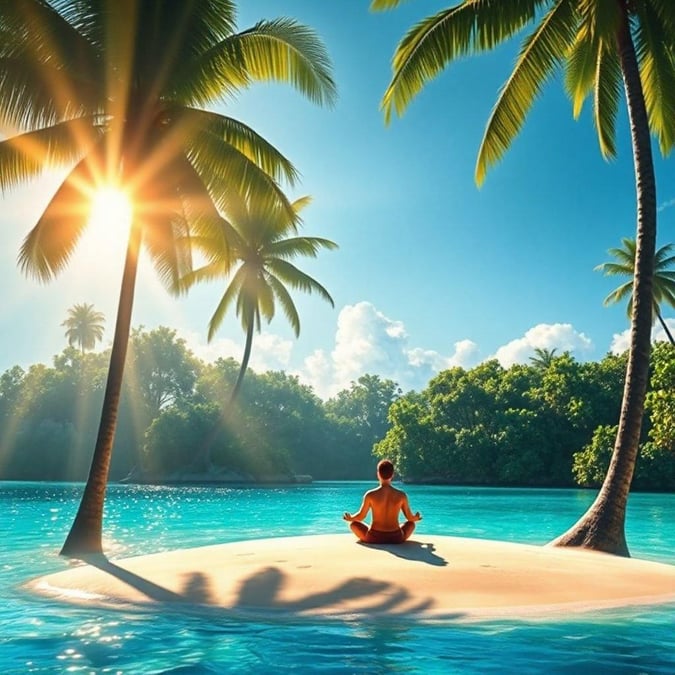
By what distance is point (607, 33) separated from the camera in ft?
38.8

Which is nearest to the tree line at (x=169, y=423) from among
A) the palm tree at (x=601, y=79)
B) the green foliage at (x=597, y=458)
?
the green foliage at (x=597, y=458)

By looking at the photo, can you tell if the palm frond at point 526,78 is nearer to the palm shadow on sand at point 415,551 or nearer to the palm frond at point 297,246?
the palm shadow on sand at point 415,551

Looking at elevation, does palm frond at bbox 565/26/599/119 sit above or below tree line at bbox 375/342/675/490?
above

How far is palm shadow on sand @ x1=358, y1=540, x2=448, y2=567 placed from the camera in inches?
339

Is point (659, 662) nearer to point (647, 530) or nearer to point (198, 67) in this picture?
point (198, 67)

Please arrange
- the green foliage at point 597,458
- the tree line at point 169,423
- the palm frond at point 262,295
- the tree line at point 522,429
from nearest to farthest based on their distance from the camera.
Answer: the palm frond at point 262,295 → the green foliage at point 597,458 → the tree line at point 522,429 → the tree line at point 169,423

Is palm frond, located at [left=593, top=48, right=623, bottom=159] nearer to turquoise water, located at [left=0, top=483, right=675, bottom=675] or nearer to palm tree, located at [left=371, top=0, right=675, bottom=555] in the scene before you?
palm tree, located at [left=371, top=0, right=675, bottom=555]

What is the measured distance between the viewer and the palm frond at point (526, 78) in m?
12.9

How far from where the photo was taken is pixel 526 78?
43.7 feet

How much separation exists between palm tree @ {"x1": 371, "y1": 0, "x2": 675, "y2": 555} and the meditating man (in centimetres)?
367

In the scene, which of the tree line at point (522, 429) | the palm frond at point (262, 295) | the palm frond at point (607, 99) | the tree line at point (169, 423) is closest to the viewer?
the palm frond at point (607, 99)


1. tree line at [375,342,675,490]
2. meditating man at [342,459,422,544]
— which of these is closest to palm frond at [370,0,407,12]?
meditating man at [342,459,422,544]

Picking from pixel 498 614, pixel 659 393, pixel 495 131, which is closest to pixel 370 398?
pixel 659 393

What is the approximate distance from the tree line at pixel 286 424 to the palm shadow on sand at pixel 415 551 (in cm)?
3771
